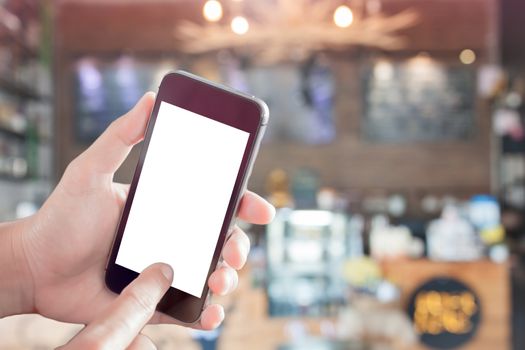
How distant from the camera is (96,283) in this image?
103 centimetres

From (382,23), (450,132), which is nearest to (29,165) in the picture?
(382,23)

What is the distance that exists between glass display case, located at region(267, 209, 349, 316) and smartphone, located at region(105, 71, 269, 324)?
2841mm

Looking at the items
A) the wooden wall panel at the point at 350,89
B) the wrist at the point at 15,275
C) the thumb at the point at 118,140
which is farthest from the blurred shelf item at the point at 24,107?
the thumb at the point at 118,140

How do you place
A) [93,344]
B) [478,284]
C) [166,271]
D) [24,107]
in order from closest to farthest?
[93,344]
[166,271]
[478,284]
[24,107]

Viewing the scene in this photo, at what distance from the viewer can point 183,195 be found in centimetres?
94

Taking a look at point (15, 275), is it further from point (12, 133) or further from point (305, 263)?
point (12, 133)

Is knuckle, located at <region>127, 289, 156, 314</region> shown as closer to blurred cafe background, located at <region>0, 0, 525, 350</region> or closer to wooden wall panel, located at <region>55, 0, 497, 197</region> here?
blurred cafe background, located at <region>0, 0, 525, 350</region>

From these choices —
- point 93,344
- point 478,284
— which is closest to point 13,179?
point 478,284

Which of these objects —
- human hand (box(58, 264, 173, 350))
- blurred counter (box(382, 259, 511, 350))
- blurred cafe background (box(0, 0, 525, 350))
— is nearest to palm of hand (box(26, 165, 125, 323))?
human hand (box(58, 264, 173, 350))

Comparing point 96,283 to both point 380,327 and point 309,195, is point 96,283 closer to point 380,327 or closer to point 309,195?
point 380,327

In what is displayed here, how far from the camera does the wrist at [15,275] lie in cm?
102

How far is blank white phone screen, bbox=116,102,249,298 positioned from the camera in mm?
920

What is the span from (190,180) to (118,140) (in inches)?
4.3

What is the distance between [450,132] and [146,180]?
5.06 metres
